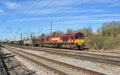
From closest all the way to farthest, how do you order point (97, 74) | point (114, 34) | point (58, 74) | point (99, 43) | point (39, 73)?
point (97, 74), point (58, 74), point (39, 73), point (99, 43), point (114, 34)

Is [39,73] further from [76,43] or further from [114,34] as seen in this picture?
[114,34]

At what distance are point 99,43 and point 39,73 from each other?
29.1 m

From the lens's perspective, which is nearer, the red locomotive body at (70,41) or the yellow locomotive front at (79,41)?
the yellow locomotive front at (79,41)

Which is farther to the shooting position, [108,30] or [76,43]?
[108,30]

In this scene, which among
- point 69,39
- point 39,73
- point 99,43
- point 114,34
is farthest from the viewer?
point 114,34

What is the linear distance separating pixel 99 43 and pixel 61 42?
10.5 meters

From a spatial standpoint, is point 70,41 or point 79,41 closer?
point 79,41

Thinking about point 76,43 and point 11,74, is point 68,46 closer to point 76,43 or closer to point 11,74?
point 76,43

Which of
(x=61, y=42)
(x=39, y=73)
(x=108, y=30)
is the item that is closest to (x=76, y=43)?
(x=61, y=42)

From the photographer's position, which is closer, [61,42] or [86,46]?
[86,46]

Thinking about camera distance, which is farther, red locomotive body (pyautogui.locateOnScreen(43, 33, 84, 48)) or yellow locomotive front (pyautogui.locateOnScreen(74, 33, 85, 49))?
red locomotive body (pyautogui.locateOnScreen(43, 33, 84, 48))

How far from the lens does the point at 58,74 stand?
520 inches

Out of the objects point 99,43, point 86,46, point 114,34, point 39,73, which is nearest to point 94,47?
point 99,43

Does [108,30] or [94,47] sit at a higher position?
[108,30]
